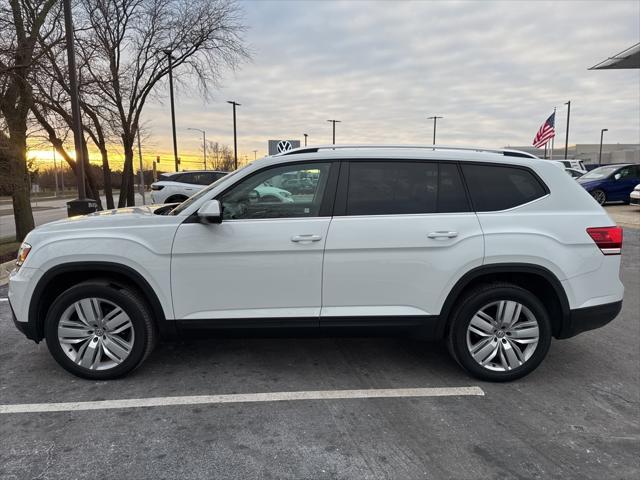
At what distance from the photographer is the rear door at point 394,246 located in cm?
340

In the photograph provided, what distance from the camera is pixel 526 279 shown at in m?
3.68

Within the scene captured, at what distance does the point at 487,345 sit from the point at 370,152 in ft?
5.90

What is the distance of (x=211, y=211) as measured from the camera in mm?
3223

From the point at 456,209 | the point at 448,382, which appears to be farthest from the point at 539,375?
the point at 456,209

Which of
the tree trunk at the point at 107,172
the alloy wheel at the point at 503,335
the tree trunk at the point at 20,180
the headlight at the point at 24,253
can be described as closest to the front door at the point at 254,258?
the headlight at the point at 24,253

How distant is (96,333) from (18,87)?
832cm

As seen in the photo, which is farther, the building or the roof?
the building

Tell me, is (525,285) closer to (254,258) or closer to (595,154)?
(254,258)

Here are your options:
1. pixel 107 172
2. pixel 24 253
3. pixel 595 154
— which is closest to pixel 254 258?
pixel 24 253

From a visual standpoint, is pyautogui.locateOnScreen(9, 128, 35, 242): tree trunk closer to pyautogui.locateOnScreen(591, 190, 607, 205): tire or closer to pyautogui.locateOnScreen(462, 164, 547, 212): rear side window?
pyautogui.locateOnScreen(462, 164, 547, 212): rear side window

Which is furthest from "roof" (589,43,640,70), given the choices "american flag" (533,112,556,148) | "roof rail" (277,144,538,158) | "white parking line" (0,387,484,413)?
"white parking line" (0,387,484,413)

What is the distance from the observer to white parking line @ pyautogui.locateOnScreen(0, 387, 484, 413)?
126 inches

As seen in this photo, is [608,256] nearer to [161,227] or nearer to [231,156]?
[161,227]

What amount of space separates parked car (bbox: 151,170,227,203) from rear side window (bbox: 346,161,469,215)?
1126cm
